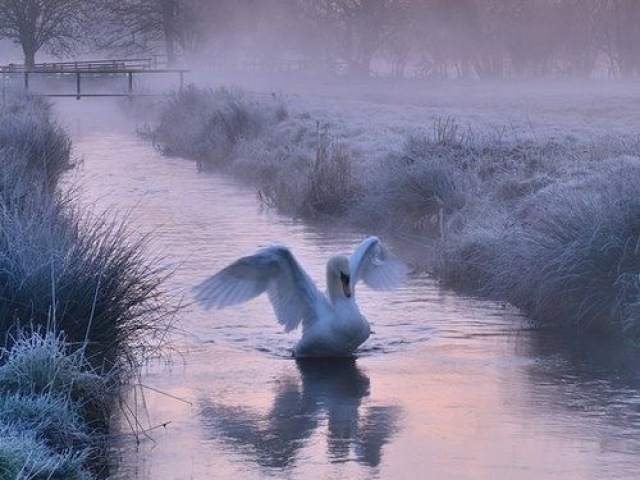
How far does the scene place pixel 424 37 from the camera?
65438 mm

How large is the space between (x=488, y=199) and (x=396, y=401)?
7215 millimetres

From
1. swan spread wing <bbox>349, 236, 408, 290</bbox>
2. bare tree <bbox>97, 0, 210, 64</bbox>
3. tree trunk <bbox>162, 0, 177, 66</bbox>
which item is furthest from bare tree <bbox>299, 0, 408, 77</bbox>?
swan spread wing <bbox>349, 236, 408, 290</bbox>

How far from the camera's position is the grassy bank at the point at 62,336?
760 centimetres

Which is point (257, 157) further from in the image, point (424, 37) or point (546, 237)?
point (424, 37)

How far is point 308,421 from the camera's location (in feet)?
30.2

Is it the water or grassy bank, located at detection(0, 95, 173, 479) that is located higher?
grassy bank, located at detection(0, 95, 173, 479)

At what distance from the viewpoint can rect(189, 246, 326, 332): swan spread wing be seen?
10938 millimetres

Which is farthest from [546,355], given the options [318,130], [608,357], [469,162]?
[318,130]

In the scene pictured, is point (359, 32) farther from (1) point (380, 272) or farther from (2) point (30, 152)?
(1) point (380, 272)

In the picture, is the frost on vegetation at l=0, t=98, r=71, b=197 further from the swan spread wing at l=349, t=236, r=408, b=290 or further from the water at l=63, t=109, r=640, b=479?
the swan spread wing at l=349, t=236, r=408, b=290

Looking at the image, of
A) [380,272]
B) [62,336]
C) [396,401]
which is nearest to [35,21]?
[380,272]

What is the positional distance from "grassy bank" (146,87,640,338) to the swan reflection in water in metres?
2.63

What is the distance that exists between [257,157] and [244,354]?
14835 mm

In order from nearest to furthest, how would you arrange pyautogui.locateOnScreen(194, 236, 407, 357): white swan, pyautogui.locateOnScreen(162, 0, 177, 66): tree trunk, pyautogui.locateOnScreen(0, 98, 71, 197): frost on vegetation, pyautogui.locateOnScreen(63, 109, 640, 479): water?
pyautogui.locateOnScreen(63, 109, 640, 479): water → pyautogui.locateOnScreen(194, 236, 407, 357): white swan → pyautogui.locateOnScreen(0, 98, 71, 197): frost on vegetation → pyautogui.locateOnScreen(162, 0, 177, 66): tree trunk
